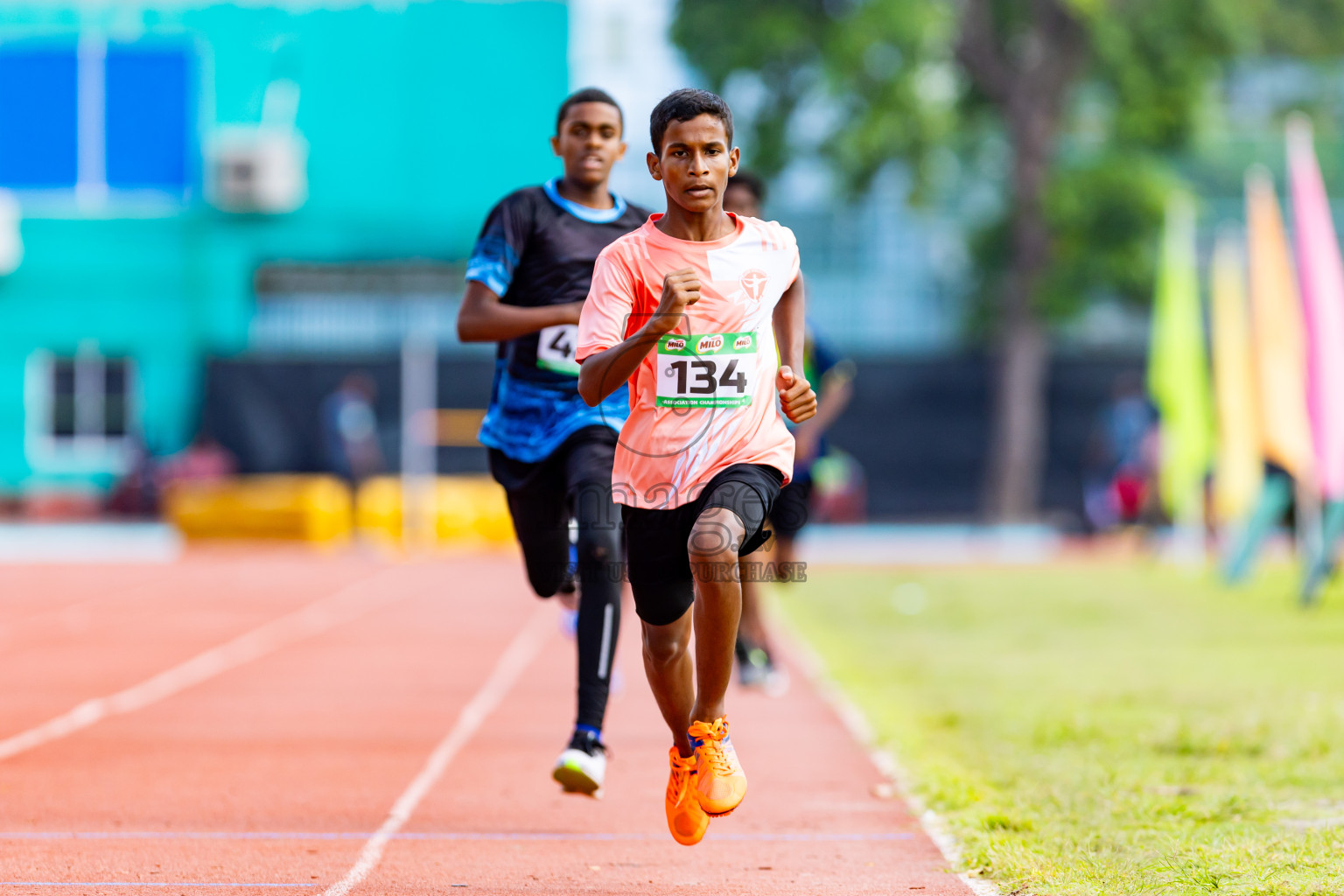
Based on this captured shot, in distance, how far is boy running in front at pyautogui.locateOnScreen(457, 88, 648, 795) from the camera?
18.0 feet

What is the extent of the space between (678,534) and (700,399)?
13.5 inches

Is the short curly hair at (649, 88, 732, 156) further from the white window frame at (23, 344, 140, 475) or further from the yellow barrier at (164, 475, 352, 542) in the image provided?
the white window frame at (23, 344, 140, 475)

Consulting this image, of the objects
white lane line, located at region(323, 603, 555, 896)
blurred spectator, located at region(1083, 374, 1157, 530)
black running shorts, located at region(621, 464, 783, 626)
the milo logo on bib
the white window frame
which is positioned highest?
the milo logo on bib

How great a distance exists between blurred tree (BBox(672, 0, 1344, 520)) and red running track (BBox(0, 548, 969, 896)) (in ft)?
44.4

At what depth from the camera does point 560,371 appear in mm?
5707

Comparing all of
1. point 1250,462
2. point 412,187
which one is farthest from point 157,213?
point 1250,462

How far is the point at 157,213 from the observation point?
31609 mm

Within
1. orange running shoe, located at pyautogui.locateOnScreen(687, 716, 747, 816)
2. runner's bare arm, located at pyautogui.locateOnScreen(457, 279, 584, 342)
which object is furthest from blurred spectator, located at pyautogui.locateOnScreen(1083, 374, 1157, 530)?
orange running shoe, located at pyautogui.locateOnScreen(687, 716, 747, 816)

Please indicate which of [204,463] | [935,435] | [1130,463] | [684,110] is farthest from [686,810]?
A: [204,463]

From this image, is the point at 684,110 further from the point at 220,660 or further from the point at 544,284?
the point at 220,660

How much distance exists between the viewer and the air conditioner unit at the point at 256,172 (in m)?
31.0

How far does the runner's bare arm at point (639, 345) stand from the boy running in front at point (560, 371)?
45.3 inches

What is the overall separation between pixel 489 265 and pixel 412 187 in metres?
27.2

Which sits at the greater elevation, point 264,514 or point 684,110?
point 684,110
